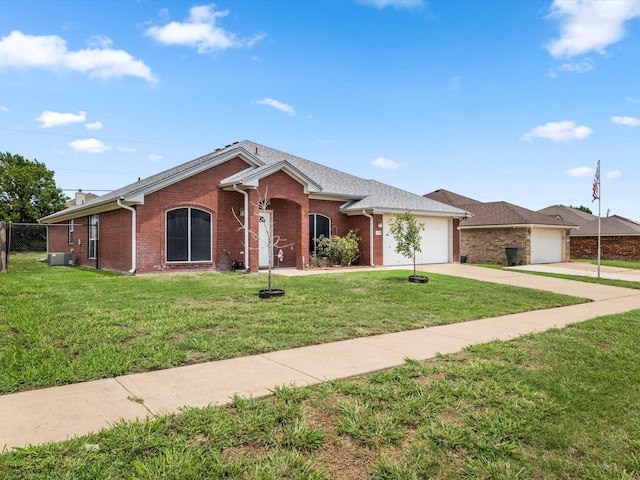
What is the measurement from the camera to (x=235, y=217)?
1644 cm

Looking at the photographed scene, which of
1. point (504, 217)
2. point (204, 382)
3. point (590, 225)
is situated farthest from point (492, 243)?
point (204, 382)

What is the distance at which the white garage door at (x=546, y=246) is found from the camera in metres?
25.6

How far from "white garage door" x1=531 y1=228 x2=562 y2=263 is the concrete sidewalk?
20.4m

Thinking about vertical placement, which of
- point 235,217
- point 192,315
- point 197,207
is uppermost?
point 197,207

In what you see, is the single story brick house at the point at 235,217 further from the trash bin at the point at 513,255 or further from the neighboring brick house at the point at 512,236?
the neighboring brick house at the point at 512,236

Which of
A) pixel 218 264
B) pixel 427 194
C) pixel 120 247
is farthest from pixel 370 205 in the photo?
pixel 427 194

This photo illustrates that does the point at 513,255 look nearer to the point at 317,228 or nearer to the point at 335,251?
the point at 335,251

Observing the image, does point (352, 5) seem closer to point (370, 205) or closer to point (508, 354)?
point (370, 205)

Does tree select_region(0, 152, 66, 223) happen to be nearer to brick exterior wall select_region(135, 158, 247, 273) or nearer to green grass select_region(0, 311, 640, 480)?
brick exterior wall select_region(135, 158, 247, 273)

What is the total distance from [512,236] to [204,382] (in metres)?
24.9

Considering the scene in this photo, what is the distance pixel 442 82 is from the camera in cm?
1655

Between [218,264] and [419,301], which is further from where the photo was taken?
[218,264]

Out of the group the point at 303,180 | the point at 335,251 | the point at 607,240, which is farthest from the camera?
the point at 607,240

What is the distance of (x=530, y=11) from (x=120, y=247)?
16.5m
